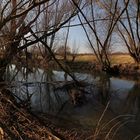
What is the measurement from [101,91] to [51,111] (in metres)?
5.11

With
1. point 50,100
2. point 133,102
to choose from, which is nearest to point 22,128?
point 50,100

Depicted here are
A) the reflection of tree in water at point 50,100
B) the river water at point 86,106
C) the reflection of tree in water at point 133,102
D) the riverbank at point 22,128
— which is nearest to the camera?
the riverbank at point 22,128

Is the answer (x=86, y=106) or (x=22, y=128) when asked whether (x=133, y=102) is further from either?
(x=22, y=128)

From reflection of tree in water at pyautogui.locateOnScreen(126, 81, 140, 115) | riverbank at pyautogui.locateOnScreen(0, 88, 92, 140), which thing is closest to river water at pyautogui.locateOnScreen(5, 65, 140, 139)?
reflection of tree in water at pyautogui.locateOnScreen(126, 81, 140, 115)

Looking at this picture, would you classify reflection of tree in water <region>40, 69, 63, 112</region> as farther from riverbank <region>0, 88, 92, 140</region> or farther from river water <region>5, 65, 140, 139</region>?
riverbank <region>0, 88, 92, 140</region>

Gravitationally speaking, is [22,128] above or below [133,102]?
above

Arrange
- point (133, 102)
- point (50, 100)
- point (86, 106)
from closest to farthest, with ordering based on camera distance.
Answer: point (86, 106) → point (50, 100) → point (133, 102)

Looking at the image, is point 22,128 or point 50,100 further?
point 50,100

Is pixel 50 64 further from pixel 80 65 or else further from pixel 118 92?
pixel 118 92

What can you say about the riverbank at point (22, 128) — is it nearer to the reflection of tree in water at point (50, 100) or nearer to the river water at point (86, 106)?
the river water at point (86, 106)

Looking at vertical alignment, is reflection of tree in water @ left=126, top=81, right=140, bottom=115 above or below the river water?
below

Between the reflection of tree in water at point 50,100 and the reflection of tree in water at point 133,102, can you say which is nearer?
the reflection of tree in water at point 133,102

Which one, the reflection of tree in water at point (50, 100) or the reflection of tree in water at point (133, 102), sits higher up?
the reflection of tree in water at point (50, 100)

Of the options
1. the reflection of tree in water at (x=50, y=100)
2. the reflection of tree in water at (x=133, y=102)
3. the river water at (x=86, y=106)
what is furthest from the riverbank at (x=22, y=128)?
the reflection of tree in water at (x=133, y=102)
